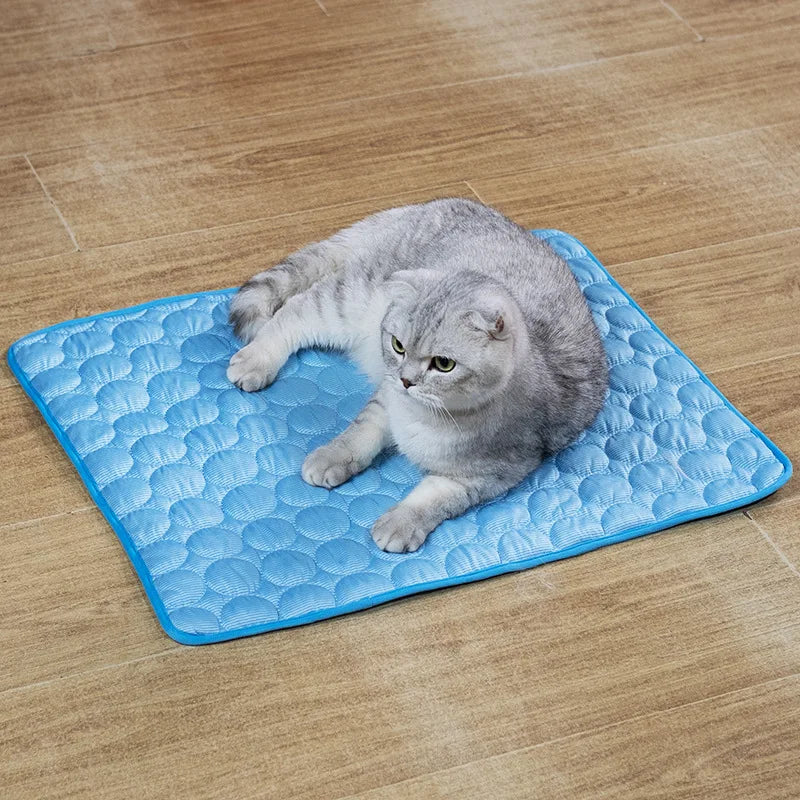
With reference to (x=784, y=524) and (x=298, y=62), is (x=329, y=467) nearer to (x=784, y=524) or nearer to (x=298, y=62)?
(x=784, y=524)

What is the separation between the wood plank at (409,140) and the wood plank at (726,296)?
0.37 meters

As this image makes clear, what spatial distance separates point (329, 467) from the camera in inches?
67.9

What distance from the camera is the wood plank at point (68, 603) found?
4.95 ft

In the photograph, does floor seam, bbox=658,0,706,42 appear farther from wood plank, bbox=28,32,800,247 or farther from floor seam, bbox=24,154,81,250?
floor seam, bbox=24,154,81,250

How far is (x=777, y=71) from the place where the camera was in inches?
111

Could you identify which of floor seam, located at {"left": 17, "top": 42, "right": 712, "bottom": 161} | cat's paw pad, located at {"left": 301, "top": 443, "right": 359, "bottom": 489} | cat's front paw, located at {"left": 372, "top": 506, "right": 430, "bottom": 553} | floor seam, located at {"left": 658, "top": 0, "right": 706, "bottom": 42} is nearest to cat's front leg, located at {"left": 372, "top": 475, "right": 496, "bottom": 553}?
cat's front paw, located at {"left": 372, "top": 506, "right": 430, "bottom": 553}

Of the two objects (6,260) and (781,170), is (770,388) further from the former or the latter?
(6,260)

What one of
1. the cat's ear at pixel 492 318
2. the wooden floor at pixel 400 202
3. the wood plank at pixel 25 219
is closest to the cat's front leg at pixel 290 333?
the wooden floor at pixel 400 202

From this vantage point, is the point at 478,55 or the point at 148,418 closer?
the point at 148,418

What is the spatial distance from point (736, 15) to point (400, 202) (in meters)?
1.21

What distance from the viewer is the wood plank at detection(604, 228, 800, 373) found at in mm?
2059

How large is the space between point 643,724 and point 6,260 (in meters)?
1.39

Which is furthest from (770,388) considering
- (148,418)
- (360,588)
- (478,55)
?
(478,55)

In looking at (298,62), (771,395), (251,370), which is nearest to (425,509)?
(251,370)
